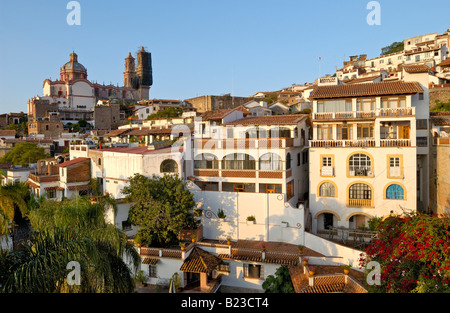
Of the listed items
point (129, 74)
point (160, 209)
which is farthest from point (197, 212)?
point (129, 74)

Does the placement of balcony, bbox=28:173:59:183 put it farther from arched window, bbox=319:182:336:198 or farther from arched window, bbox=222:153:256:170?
arched window, bbox=319:182:336:198

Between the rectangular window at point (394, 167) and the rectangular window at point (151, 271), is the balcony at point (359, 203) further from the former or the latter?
the rectangular window at point (151, 271)

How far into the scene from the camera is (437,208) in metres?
19.8

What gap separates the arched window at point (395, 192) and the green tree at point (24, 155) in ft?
112

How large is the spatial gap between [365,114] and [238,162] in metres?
8.72

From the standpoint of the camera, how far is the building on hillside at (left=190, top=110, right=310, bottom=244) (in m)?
19.0

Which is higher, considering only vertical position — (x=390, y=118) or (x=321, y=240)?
(x=390, y=118)

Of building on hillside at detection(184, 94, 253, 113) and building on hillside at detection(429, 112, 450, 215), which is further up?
building on hillside at detection(184, 94, 253, 113)

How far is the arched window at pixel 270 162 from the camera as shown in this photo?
20.2 meters

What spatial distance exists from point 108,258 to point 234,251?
9.79 metres

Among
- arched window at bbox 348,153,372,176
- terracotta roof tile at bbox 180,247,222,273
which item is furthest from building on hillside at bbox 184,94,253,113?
terracotta roof tile at bbox 180,247,222,273

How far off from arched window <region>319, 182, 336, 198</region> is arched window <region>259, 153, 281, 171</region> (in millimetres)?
3180
